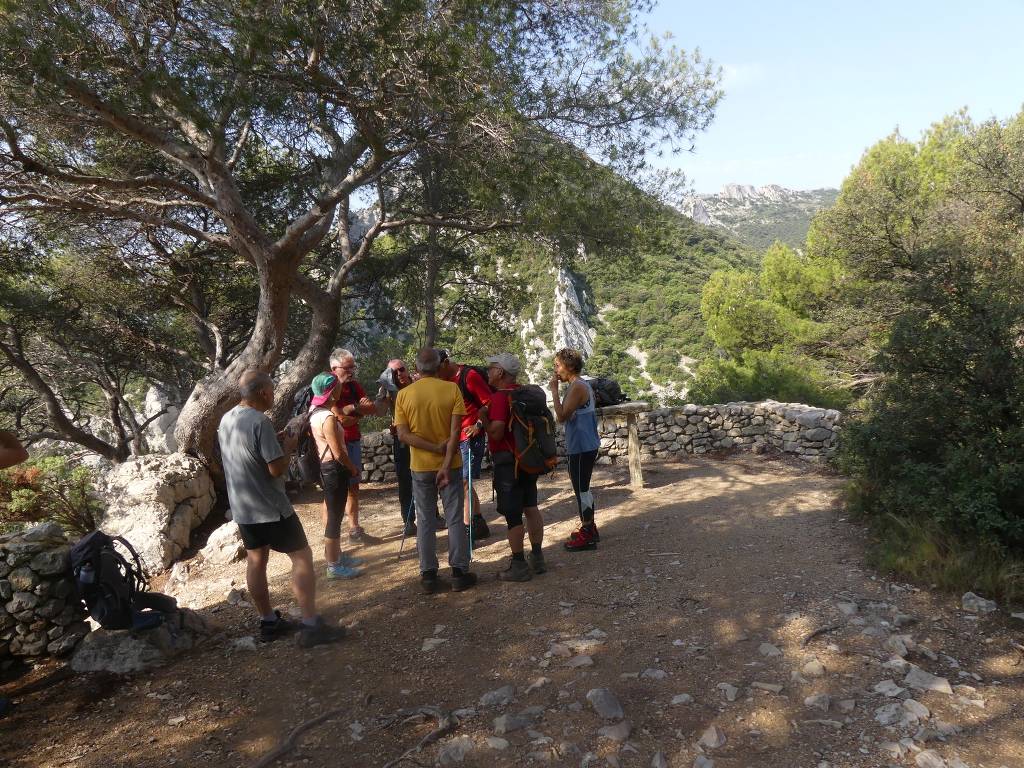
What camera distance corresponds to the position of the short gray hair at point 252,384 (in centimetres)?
365

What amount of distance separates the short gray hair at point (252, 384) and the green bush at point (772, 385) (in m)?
10.8

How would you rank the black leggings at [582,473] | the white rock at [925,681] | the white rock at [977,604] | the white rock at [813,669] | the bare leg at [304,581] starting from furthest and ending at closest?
the black leggings at [582,473]
the white rock at [977,604]
the bare leg at [304,581]
the white rock at [813,669]
the white rock at [925,681]

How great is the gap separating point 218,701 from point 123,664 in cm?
81

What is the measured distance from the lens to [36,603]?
3777mm

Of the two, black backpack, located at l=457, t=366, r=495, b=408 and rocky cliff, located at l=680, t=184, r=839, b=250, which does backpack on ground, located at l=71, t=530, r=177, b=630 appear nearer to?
black backpack, located at l=457, t=366, r=495, b=408

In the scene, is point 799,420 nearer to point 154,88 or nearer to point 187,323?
point 154,88

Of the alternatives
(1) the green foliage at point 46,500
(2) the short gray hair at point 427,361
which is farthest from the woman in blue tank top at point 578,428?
(1) the green foliage at point 46,500

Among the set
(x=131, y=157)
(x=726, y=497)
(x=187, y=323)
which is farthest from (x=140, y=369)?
(x=726, y=497)

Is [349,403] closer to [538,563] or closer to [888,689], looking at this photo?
[538,563]

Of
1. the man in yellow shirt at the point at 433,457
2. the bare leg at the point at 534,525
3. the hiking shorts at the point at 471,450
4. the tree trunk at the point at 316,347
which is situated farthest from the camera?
the tree trunk at the point at 316,347

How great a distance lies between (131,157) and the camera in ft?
29.6

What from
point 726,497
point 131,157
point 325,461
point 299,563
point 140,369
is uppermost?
point 131,157

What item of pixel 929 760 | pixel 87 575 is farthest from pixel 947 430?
pixel 87 575

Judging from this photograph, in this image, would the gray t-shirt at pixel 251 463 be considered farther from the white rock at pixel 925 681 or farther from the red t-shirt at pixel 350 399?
the white rock at pixel 925 681
